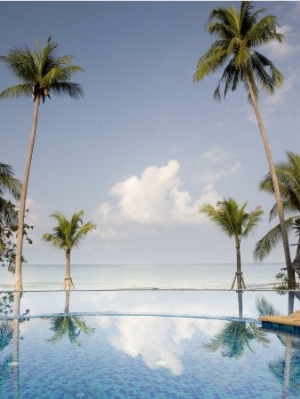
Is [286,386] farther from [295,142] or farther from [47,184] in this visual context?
[47,184]

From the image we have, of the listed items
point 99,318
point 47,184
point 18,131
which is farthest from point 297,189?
point 47,184

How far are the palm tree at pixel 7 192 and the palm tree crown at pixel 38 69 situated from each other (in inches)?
133

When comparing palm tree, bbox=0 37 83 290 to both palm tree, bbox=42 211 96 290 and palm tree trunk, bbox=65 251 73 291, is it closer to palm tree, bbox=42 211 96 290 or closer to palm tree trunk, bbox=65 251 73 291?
palm tree trunk, bbox=65 251 73 291

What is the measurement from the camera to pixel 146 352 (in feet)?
23.9

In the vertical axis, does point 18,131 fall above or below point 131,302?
above

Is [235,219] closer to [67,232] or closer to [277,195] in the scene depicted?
[277,195]

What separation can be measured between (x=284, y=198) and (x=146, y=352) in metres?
13.0

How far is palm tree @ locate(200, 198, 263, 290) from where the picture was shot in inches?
703

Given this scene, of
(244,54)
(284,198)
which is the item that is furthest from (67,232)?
(244,54)

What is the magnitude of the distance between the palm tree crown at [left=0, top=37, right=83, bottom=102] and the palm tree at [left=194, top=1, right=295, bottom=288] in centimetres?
588

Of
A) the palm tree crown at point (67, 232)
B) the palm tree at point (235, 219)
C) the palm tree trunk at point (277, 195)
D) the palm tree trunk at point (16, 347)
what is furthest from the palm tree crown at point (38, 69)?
the palm tree trunk at point (16, 347)

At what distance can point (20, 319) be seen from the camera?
1055 centimetres

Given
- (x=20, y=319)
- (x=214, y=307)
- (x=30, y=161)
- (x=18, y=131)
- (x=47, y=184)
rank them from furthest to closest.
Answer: (x=47, y=184), (x=18, y=131), (x=30, y=161), (x=214, y=307), (x=20, y=319)

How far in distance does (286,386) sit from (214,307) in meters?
7.28
